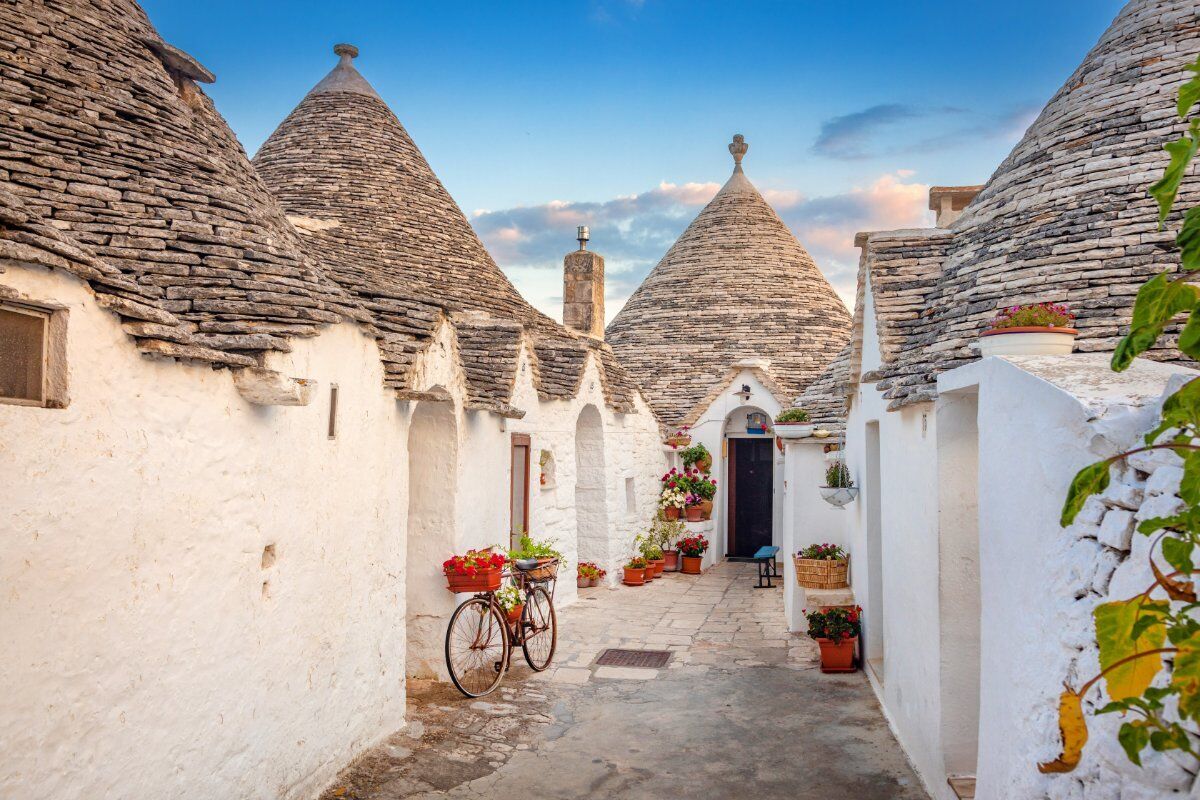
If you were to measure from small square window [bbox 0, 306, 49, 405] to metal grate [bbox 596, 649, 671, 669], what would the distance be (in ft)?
22.1

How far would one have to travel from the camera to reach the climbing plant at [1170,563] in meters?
1.78

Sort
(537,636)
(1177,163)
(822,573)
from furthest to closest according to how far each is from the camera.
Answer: (822,573) < (537,636) < (1177,163)

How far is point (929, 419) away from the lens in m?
5.62

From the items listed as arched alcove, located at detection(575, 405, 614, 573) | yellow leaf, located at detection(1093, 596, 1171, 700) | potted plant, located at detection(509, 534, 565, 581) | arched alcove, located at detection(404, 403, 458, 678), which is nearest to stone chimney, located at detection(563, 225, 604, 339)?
arched alcove, located at detection(575, 405, 614, 573)

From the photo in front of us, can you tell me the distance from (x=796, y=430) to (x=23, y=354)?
9440mm

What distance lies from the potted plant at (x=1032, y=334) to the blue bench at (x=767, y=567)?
1010 centimetres

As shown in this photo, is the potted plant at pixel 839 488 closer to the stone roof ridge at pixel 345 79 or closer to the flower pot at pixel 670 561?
the flower pot at pixel 670 561

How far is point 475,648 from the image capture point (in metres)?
8.18

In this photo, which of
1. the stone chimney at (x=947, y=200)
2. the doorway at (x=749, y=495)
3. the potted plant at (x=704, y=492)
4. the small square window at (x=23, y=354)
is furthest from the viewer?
the doorway at (x=749, y=495)

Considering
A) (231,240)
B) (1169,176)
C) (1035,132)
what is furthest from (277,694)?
(1035,132)

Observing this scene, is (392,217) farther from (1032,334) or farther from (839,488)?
(1032,334)

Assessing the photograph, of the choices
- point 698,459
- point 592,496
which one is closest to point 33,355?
point 592,496

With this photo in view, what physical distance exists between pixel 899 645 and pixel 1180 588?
4.78m

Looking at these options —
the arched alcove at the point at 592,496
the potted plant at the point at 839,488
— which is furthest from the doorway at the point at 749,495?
the potted plant at the point at 839,488
